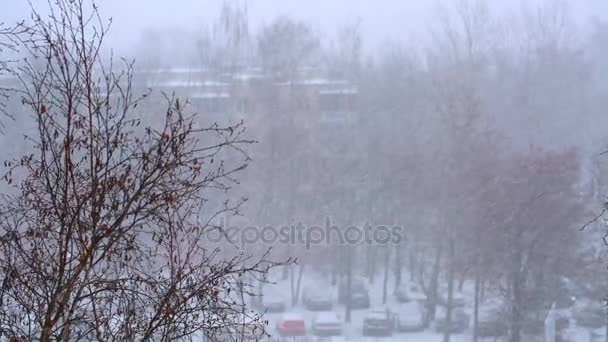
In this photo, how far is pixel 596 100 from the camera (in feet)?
31.0

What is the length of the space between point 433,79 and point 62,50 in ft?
25.8

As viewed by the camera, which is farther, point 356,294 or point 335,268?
point 335,268

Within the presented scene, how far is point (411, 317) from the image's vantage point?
6.33 meters

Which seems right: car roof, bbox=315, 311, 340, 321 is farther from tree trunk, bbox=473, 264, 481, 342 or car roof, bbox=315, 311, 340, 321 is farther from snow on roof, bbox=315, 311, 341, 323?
tree trunk, bbox=473, 264, 481, 342

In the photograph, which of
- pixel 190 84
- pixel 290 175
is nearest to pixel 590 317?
pixel 290 175

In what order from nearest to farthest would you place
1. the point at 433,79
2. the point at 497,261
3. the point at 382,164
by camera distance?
1. the point at 497,261
2. the point at 382,164
3. the point at 433,79

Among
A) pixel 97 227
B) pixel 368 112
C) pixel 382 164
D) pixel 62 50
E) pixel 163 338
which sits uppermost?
pixel 368 112

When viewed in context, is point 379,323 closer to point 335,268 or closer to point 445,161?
point 335,268

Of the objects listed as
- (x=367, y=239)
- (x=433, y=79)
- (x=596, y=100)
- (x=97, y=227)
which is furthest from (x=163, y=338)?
(x=596, y=100)

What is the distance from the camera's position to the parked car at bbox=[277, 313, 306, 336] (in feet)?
17.8

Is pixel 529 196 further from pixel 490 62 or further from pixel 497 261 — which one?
pixel 490 62

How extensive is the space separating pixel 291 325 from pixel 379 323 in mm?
859

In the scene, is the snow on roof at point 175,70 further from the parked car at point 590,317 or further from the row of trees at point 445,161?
the parked car at point 590,317

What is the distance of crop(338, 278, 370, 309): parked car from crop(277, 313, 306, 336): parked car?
0.77 metres
